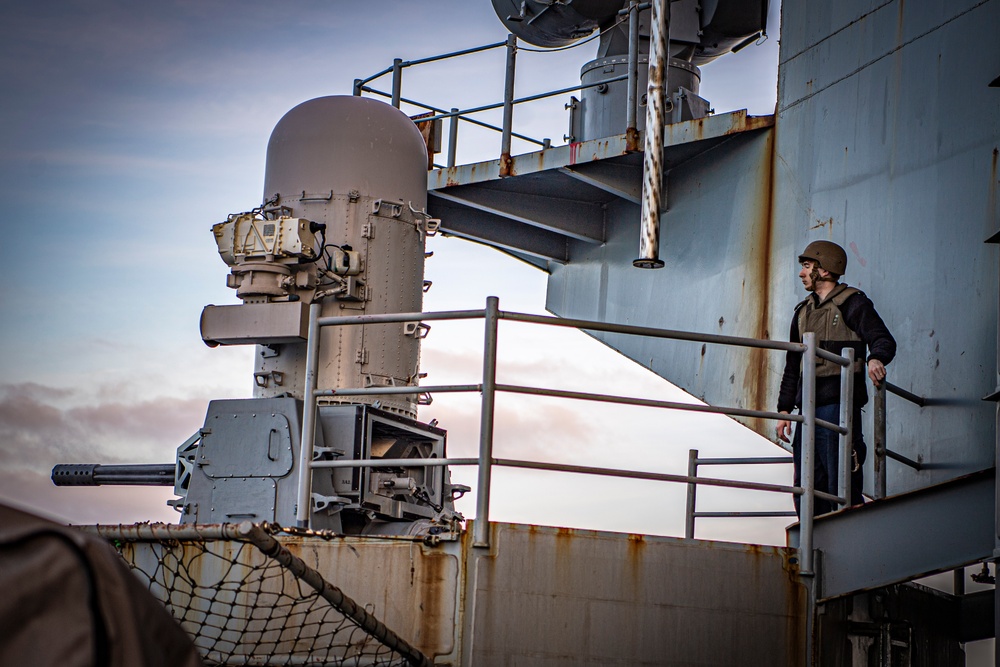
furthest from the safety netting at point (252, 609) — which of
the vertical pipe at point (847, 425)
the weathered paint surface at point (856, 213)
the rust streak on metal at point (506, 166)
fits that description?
the rust streak on metal at point (506, 166)

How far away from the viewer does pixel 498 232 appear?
1444 centimetres

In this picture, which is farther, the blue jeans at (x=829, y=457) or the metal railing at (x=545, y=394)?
the blue jeans at (x=829, y=457)

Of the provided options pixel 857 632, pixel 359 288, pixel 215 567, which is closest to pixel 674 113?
pixel 359 288

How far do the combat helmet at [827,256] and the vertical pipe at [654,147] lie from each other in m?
1.06

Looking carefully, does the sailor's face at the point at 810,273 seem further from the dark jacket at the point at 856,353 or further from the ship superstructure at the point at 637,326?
the ship superstructure at the point at 637,326

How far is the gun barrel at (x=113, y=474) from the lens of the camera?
1017 cm

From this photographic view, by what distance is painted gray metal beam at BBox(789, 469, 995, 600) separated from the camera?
6.75 metres

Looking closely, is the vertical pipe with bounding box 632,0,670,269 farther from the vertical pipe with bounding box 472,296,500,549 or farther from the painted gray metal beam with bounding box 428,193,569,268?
the painted gray metal beam with bounding box 428,193,569,268

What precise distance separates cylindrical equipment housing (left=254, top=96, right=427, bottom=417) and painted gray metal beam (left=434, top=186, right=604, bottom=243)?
288cm

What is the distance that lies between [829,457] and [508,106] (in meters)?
5.94

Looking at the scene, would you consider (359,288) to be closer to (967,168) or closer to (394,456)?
(394,456)

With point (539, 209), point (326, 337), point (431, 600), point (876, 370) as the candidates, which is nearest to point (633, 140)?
point (539, 209)

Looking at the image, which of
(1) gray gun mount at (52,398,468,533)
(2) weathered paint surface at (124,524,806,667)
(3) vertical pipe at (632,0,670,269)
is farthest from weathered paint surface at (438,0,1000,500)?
(1) gray gun mount at (52,398,468,533)

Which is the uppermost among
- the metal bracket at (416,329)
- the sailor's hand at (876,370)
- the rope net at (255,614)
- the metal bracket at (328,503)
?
the metal bracket at (416,329)
